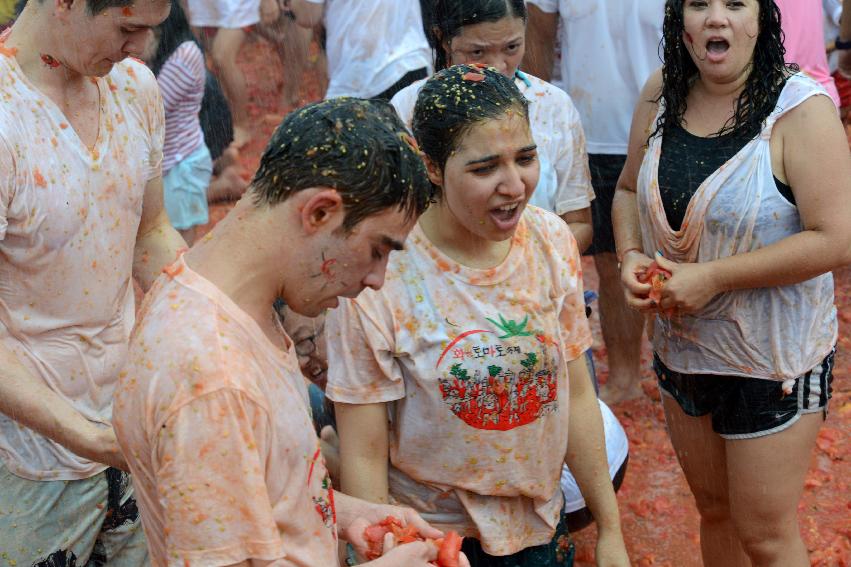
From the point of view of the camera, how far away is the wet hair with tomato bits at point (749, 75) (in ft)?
11.6

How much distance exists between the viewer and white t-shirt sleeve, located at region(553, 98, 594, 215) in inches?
172

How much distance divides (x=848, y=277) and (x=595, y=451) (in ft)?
15.6

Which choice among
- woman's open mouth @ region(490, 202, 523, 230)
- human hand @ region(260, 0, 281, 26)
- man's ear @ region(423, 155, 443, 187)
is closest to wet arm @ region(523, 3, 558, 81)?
man's ear @ region(423, 155, 443, 187)

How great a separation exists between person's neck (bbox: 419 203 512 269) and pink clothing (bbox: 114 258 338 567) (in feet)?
3.30

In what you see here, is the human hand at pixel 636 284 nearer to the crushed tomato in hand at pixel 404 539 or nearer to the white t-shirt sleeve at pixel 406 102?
the white t-shirt sleeve at pixel 406 102

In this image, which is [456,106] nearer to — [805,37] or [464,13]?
[464,13]

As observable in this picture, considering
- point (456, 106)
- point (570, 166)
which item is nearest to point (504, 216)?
point (456, 106)

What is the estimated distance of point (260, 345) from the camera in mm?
2080

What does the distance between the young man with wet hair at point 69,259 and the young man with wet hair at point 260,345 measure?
769 mm

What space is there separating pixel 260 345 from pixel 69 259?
1.25 meters

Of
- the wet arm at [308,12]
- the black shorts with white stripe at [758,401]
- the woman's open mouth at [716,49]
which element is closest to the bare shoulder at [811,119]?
the woman's open mouth at [716,49]

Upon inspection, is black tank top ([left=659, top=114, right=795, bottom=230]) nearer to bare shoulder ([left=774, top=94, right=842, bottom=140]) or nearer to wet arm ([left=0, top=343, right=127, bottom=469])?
bare shoulder ([left=774, top=94, right=842, bottom=140])

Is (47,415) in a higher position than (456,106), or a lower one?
lower

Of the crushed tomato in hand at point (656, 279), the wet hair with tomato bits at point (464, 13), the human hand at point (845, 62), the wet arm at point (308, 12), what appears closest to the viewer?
the crushed tomato in hand at point (656, 279)
